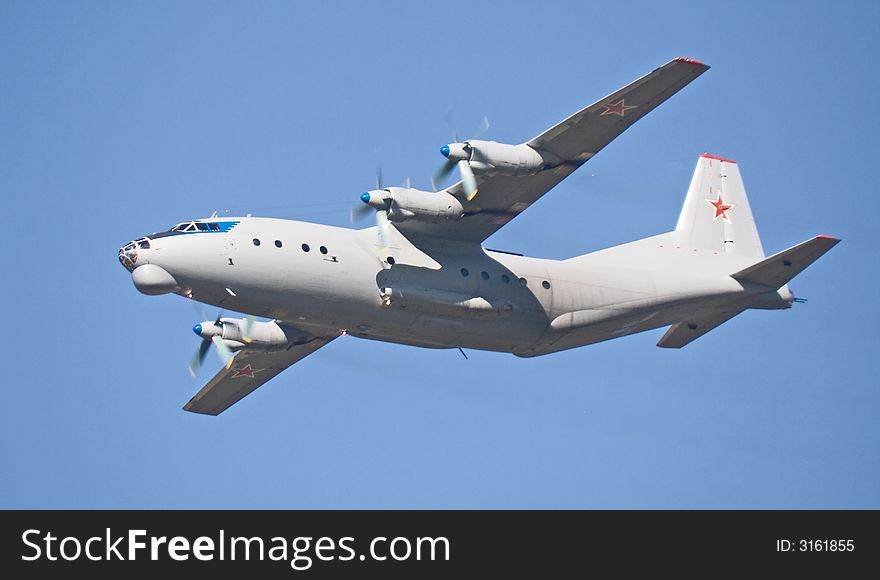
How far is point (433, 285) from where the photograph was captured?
2559cm

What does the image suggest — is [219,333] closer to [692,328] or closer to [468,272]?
[468,272]

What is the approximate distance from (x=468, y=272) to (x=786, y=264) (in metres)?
6.59

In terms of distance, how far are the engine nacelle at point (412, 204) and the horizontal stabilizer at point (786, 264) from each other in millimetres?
6700

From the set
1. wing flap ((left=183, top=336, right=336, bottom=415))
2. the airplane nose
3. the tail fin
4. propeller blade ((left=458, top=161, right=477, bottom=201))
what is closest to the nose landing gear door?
the airplane nose

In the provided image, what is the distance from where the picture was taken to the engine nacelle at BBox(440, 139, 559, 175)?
24734 millimetres

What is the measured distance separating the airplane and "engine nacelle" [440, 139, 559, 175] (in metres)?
0.02

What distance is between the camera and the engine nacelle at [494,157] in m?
24.7

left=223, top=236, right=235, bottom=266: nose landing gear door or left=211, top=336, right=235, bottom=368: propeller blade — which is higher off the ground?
left=223, top=236, right=235, bottom=266: nose landing gear door

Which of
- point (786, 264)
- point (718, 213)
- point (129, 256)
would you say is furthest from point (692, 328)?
point (129, 256)

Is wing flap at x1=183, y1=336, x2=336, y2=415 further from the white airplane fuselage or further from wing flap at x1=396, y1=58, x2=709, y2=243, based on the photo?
wing flap at x1=396, y1=58, x2=709, y2=243

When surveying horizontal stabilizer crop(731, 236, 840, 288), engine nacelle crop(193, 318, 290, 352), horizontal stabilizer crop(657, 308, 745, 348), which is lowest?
horizontal stabilizer crop(657, 308, 745, 348)

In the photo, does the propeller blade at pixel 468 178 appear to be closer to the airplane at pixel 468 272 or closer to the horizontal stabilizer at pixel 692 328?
the airplane at pixel 468 272

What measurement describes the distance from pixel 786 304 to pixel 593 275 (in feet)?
14.6
